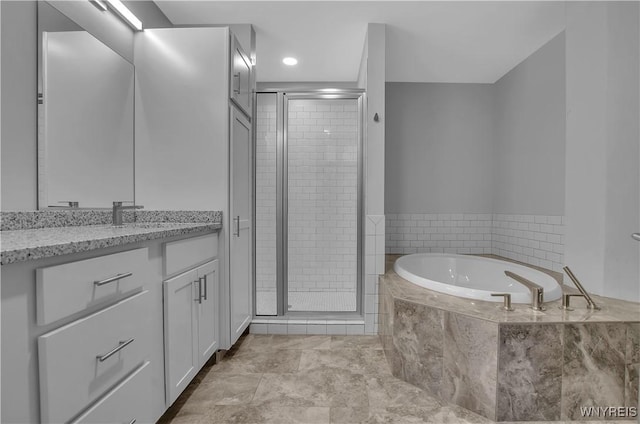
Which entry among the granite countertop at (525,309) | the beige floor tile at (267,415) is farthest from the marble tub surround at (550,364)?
the beige floor tile at (267,415)

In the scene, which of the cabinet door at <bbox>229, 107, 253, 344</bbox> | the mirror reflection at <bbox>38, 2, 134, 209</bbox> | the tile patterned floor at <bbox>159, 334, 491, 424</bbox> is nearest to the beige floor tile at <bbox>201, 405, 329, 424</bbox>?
the tile patterned floor at <bbox>159, 334, 491, 424</bbox>

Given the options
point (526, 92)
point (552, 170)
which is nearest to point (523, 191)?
point (552, 170)

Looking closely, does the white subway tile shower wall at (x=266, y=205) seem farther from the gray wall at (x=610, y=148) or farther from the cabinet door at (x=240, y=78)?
the gray wall at (x=610, y=148)

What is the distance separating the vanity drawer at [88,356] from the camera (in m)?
0.86

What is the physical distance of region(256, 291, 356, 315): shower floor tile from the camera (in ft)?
9.36

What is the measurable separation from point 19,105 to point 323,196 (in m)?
2.06

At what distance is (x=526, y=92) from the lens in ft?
10.5

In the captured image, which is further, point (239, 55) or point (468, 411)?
point (239, 55)

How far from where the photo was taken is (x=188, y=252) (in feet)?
5.52

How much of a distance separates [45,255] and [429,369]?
182 cm

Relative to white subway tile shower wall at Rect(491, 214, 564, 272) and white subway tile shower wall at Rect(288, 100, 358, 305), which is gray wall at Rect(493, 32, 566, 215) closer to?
white subway tile shower wall at Rect(491, 214, 564, 272)

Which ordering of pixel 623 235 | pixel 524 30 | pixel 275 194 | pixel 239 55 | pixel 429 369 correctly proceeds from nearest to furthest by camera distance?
pixel 429 369
pixel 623 235
pixel 239 55
pixel 524 30
pixel 275 194

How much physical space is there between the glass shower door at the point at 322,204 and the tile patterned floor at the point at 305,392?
1.96 feet

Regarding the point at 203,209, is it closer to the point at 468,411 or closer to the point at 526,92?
the point at 468,411
